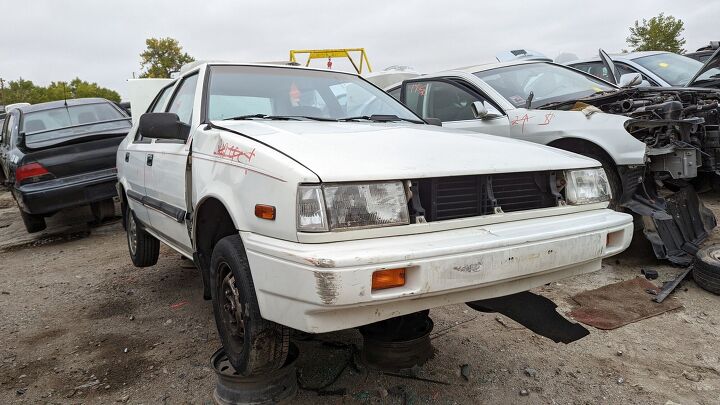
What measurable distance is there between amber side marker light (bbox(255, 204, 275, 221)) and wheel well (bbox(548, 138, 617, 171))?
3265mm

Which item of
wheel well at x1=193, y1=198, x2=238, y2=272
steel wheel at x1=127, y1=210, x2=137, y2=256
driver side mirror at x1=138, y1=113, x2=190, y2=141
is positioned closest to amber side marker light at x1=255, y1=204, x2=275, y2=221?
wheel well at x1=193, y1=198, x2=238, y2=272

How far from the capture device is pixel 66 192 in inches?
240

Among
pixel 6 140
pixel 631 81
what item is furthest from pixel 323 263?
pixel 6 140

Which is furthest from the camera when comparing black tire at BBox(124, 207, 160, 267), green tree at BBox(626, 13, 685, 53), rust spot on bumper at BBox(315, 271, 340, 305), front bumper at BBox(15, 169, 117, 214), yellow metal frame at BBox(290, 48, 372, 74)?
green tree at BBox(626, 13, 685, 53)

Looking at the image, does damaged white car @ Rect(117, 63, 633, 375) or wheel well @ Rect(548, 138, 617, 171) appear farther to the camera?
wheel well @ Rect(548, 138, 617, 171)

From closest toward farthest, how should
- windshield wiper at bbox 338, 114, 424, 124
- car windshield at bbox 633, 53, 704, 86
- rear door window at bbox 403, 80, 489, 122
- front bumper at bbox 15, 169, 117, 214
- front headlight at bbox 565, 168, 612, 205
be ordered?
front headlight at bbox 565, 168, 612, 205, windshield wiper at bbox 338, 114, 424, 124, rear door window at bbox 403, 80, 489, 122, front bumper at bbox 15, 169, 117, 214, car windshield at bbox 633, 53, 704, 86

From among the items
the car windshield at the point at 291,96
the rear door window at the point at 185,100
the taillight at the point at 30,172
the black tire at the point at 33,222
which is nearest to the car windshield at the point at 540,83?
the car windshield at the point at 291,96

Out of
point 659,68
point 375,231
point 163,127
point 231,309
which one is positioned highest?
point 659,68

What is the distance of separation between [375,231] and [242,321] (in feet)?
2.36

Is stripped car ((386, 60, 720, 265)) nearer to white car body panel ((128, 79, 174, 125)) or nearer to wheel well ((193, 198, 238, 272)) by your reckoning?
wheel well ((193, 198, 238, 272))

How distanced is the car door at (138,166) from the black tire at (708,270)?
394 cm

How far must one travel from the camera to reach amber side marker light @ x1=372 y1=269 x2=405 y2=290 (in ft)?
5.71

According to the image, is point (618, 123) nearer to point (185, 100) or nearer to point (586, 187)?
point (586, 187)

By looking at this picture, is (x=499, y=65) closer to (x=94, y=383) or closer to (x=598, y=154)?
(x=598, y=154)
